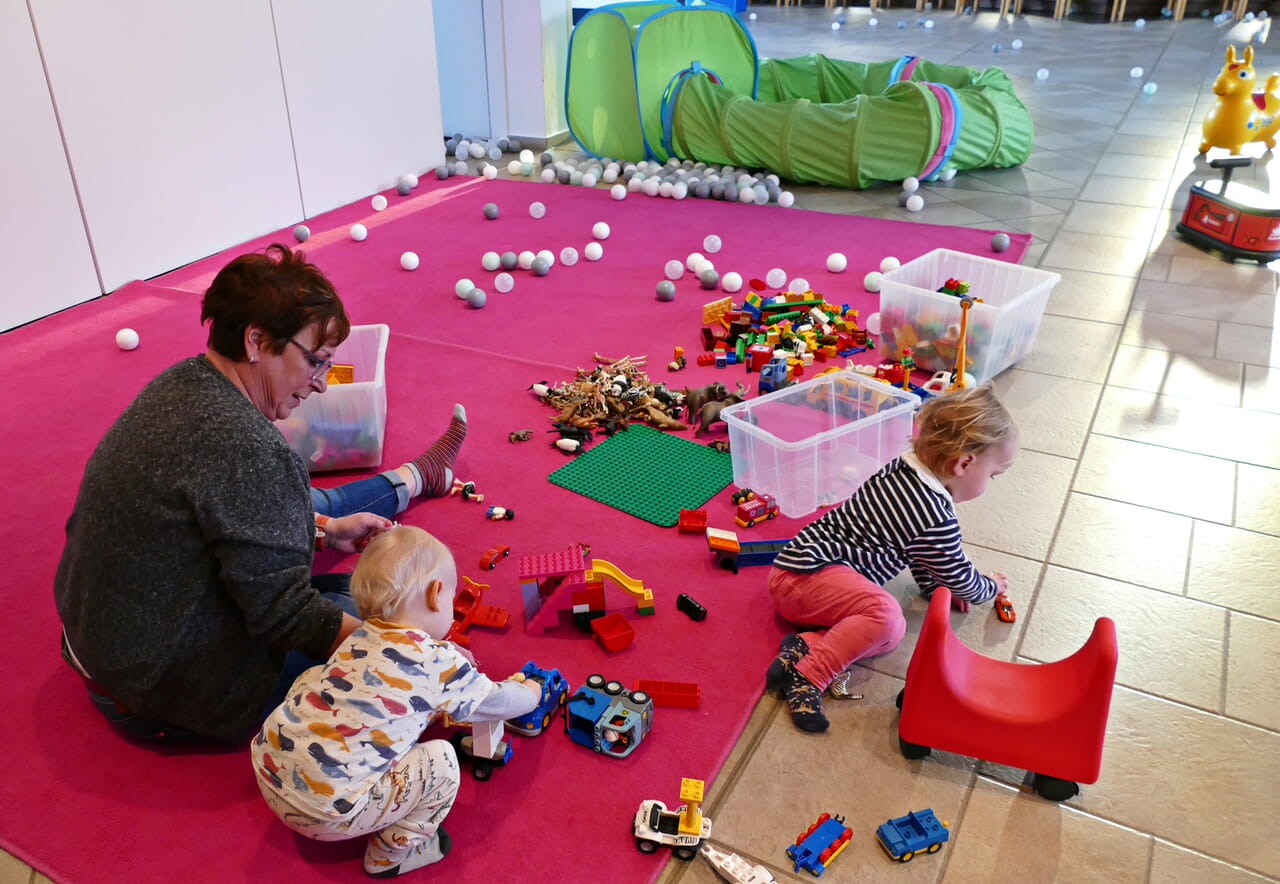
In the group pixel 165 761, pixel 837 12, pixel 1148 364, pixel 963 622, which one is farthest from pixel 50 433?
pixel 837 12

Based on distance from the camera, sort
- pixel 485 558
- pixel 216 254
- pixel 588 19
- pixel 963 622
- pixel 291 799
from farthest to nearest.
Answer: pixel 588 19, pixel 216 254, pixel 485 558, pixel 963 622, pixel 291 799

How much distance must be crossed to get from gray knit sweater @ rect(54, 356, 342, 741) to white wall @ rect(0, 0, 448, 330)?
107 inches

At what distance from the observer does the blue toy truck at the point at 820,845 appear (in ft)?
5.26

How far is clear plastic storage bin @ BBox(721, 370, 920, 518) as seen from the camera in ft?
8.18

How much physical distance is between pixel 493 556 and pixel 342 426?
67 cm

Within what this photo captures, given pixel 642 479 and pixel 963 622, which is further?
pixel 642 479

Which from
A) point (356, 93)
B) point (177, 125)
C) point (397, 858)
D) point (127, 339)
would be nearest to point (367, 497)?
point (397, 858)

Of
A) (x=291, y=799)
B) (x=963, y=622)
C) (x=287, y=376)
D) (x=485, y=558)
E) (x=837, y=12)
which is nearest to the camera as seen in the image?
(x=291, y=799)

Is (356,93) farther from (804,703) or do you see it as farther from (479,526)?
(804,703)

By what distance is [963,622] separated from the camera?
7.16 feet

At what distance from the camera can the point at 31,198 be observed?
3.71 m

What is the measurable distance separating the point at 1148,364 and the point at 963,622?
175 cm

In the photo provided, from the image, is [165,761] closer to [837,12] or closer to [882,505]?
[882,505]

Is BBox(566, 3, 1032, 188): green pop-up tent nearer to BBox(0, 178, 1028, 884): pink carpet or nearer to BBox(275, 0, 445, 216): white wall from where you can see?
BBox(0, 178, 1028, 884): pink carpet
